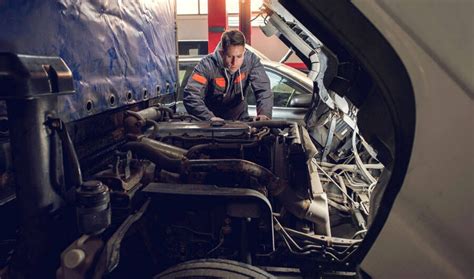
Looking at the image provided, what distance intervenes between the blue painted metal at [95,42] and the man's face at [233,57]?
2.77 ft

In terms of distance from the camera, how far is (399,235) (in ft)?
3.77

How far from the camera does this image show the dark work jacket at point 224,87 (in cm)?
426

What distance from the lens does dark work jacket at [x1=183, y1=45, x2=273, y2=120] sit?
4258mm

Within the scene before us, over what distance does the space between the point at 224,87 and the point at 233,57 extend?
409mm

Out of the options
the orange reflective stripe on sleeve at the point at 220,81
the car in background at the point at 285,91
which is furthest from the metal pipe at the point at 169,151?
the car in background at the point at 285,91

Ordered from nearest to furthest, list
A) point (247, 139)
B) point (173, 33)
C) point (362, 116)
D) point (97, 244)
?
point (362, 116)
point (97, 244)
point (247, 139)
point (173, 33)

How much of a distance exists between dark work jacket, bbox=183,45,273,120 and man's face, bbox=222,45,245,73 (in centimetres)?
9

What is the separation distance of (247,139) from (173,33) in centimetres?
183

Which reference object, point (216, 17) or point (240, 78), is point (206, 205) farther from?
point (216, 17)

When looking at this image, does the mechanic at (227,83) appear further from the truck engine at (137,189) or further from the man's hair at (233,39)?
the truck engine at (137,189)

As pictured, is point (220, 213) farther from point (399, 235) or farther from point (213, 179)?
point (399, 235)

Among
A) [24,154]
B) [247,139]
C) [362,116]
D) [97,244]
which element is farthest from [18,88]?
[247,139]

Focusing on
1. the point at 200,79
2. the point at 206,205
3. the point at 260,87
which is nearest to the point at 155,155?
the point at 206,205

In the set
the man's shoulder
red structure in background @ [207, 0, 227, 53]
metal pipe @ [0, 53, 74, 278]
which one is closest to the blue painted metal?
metal pipe @ [0, 53, 74, 278]
